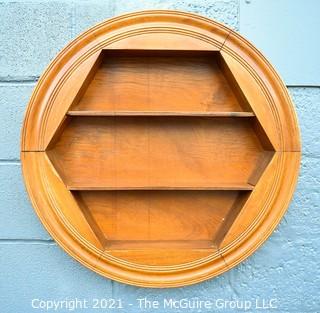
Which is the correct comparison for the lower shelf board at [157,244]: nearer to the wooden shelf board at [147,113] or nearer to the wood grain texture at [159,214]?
the wood grain texture at [159,214]

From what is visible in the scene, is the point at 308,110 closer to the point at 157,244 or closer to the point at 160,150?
the point at 160,150

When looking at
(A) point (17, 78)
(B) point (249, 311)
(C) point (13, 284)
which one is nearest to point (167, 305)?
(B) point (249, 311)

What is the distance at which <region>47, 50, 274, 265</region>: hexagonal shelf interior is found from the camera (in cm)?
118

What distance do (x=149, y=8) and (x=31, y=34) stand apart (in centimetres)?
44

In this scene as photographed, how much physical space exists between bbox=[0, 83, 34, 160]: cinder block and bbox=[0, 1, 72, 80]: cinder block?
1.7 inches

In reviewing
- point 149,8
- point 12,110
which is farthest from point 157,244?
point 149,8

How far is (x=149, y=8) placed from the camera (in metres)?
1.19

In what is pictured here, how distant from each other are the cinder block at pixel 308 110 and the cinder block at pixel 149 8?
34 cm

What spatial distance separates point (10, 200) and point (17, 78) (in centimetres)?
45

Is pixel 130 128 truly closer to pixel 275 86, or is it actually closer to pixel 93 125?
pixel 93 125

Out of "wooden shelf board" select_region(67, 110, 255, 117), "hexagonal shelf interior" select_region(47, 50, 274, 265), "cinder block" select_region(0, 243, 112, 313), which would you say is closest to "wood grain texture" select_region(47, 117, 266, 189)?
"hexagonal shelf interior" select_region(47, 50, 274, 265)

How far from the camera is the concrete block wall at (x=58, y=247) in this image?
1190mm

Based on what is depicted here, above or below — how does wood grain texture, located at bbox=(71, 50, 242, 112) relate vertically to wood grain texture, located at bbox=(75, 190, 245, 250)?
above

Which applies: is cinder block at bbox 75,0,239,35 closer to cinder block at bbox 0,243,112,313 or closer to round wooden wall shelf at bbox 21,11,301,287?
round wooden wall shelf at bbox 21,11,301,287
